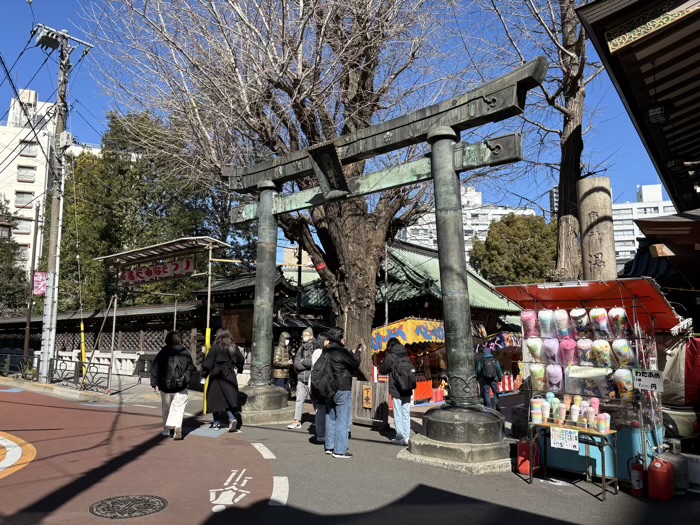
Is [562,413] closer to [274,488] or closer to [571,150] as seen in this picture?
[274,488]

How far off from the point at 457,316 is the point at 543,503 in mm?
2628

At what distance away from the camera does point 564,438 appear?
5.57m

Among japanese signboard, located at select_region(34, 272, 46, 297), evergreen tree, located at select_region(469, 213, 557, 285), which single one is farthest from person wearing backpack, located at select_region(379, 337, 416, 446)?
evergreen tree, located at select_region(469, 213, 557, 285)

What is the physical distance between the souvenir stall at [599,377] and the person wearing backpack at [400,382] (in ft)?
6.36

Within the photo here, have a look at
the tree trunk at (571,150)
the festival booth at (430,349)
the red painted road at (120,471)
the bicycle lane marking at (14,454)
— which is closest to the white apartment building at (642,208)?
the festival booth at (430,349)

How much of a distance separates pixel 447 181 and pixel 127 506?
5647 millimetres

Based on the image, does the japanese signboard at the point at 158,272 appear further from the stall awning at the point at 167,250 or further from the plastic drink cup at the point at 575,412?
the plastic drink cup at the point at 575,412

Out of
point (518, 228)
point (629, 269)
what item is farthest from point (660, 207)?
point (629, 269)

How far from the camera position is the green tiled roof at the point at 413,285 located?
1642cm

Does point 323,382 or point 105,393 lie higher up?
point 323,382

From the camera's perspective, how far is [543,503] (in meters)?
5.05

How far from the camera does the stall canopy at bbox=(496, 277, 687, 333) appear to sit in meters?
5.87

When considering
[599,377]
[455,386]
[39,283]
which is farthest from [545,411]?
[39,283]

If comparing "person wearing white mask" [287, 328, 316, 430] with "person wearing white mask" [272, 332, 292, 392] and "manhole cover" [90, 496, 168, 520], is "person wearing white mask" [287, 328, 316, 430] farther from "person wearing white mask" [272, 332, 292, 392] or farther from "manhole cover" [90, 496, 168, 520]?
"manhole cover" [90, 496, 168, 520]
